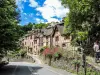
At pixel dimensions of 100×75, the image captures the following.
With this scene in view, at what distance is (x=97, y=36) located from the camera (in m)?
40.1

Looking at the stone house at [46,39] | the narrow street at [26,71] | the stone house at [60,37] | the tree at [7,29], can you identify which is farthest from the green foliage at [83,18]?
the stone house at [60,37]

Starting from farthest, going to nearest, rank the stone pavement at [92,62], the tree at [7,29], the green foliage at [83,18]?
the green foliage at [83,18] → the tree at [7,29] → the stone pavement at [92,62]

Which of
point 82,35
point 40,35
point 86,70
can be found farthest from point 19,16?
point 40,35

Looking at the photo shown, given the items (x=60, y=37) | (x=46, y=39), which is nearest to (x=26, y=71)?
(x=60, y=37)

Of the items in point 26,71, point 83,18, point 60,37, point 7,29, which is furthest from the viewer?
point 60,37

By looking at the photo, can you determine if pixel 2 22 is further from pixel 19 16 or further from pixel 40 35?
pixel 40 35

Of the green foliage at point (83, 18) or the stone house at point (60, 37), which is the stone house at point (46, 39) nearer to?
the stone house at point (60, 37)

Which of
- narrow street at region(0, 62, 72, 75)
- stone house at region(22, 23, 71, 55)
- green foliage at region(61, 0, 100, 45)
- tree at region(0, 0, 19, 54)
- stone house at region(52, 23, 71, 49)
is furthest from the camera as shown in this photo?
stone house at region(22, 23, 71, 55)

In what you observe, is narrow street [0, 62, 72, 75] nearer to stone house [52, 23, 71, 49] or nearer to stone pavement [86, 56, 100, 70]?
stone pavement [86, 56, 100, 70]

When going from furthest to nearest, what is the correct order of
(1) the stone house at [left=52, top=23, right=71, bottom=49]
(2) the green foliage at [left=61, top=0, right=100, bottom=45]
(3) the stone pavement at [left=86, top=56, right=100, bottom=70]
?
(1) the stone house at [left=52, top=23, right=71, bottom=49] → (2) the green foliage at [left=61, top=0, right=100, bottom=45] → (3) the stone pavement at [left=86, top=56, right=100, bottom=70]

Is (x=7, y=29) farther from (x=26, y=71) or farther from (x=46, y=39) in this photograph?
(x=46, y=39)

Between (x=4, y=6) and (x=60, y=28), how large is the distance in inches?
1514

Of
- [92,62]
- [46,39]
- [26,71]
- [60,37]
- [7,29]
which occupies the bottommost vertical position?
[26,71]

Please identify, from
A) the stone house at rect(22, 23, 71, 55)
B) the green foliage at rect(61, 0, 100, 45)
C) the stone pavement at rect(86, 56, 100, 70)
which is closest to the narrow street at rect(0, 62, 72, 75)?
the stone pavement at rect(86, 56, 100, 70)
